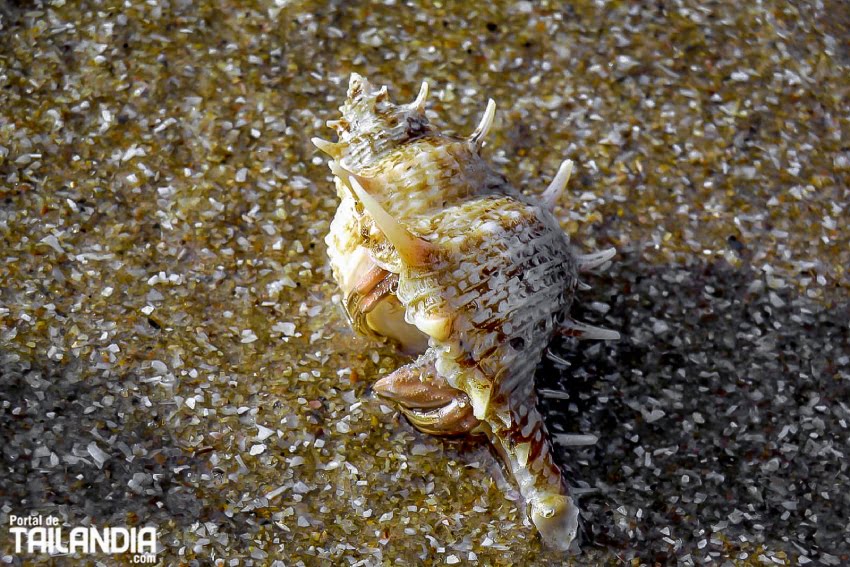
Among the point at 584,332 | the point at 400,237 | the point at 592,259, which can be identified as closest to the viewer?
the point at 400,237

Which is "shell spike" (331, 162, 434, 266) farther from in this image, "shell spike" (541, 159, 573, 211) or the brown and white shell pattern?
"shell spike" (541, 159, 573, 211)

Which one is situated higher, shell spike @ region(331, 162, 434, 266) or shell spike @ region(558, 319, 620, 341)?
shell spike @ region(331, 162, 434, 266)

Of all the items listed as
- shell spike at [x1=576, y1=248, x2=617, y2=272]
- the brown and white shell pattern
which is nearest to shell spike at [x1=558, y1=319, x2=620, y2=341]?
the brown and white shell pattern

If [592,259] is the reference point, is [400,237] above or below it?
above

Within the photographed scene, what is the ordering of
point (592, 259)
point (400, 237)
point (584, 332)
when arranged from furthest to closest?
point (592, 259), point (584, 332), point (400, 237)

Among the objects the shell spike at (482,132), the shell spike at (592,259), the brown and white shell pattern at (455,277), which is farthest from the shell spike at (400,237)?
the shell spike at (592,259)

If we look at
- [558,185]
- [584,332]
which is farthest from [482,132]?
[584,332]

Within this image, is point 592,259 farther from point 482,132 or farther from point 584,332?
point 482,132

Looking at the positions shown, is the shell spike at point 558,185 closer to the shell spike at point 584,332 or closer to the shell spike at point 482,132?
the shell spike at point 482,132
